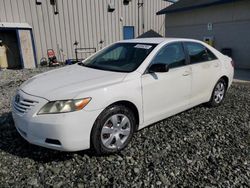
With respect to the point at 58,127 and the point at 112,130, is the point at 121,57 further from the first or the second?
the point at 58,127

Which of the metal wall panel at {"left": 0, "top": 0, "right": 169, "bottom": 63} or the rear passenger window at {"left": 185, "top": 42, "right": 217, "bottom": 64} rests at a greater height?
the metal wall panel at {"left": 0, "top": 0, "right": 169, "bottom": 63}

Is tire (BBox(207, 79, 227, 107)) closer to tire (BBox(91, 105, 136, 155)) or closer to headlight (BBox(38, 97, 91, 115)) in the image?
tire (BBox(91, 105, 136, 155))

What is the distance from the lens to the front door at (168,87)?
3014 mm

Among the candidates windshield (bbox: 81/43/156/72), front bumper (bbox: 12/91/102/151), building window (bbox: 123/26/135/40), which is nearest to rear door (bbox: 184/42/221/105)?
windshield (bbox: 81/43/156/72)

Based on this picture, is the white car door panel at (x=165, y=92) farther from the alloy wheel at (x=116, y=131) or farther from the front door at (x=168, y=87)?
the alloy wheel at (x=116, y=131)

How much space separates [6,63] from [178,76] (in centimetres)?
1005

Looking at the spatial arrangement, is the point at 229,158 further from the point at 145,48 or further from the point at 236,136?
the point at 145,48

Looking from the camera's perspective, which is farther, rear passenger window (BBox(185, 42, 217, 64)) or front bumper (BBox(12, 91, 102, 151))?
rear passenger window (BBox(185, 42, 217, 64))

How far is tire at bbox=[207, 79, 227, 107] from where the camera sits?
14.4 ft

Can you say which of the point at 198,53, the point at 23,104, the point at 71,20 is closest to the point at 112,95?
the point at 23,104

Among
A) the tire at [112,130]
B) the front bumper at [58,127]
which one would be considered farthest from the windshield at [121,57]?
the front bumper at [58,127]

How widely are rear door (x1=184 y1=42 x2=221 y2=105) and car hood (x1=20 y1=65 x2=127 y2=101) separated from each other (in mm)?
1539

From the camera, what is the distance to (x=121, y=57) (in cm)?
359

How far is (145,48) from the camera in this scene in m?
3.36
